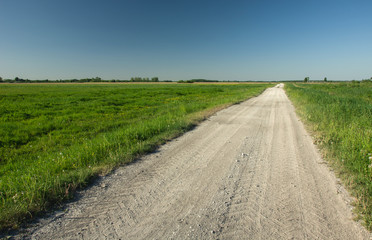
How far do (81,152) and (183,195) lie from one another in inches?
135

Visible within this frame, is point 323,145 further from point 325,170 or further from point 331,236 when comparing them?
point 331,236

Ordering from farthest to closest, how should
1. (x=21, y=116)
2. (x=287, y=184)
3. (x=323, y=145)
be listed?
(x=21, y=116), (x=323, y=145), (x=287, y=184)

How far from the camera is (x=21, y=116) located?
41.0 ft

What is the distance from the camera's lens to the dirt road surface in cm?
250

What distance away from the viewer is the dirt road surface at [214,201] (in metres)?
2.50

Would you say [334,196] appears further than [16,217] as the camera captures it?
Yes

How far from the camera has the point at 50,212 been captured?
9.51 ft

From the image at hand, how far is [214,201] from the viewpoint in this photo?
3.17 m

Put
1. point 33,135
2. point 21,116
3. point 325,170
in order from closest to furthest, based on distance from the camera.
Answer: point 325,170 < point 33,135 < point 21,116

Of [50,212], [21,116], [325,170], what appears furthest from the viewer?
[21,116]

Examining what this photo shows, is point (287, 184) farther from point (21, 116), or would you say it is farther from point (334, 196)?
point (21, 116)

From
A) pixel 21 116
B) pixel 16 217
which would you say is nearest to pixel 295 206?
pixel 16 217

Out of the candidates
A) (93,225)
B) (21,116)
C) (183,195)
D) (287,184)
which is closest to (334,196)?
(287,184)

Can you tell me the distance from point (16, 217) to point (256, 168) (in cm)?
460
